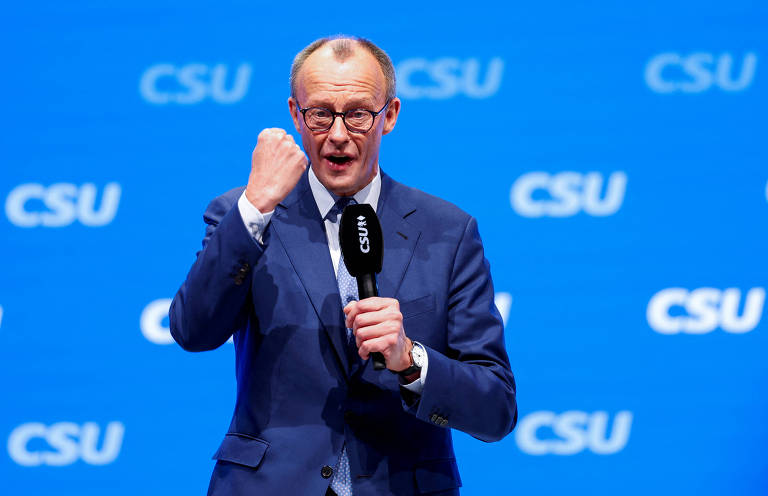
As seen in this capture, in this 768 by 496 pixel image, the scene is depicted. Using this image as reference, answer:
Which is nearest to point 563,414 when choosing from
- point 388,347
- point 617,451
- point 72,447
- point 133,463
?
point 617,451

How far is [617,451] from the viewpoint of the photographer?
3795mm

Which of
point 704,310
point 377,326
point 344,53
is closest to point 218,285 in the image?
point 377,326

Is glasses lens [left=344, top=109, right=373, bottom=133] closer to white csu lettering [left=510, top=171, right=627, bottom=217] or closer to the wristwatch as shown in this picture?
the wristwatch

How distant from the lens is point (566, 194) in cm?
377

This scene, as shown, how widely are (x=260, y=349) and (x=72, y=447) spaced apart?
2.11 m

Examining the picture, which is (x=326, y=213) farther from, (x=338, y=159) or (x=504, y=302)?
(x=504, y=302)

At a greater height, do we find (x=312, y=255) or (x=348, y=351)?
(x=312, y=255)

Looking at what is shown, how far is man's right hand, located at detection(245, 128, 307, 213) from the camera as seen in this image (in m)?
1.82

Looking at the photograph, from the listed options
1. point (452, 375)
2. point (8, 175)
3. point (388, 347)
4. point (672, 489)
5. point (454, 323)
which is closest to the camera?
point (388, 347)

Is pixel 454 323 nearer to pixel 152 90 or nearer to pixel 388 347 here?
pixel 388 347

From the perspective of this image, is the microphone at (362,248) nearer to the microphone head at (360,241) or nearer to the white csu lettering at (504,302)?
the microphone head at (360,241)

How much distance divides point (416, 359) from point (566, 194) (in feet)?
7.05

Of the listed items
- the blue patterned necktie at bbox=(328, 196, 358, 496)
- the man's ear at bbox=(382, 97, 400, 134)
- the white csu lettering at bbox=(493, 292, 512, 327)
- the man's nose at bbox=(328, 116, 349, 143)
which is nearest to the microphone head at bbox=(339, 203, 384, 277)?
the blue patterned necktie at bbox=(328, 196, 358, 496)

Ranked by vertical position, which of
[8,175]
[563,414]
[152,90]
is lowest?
[563,414]
